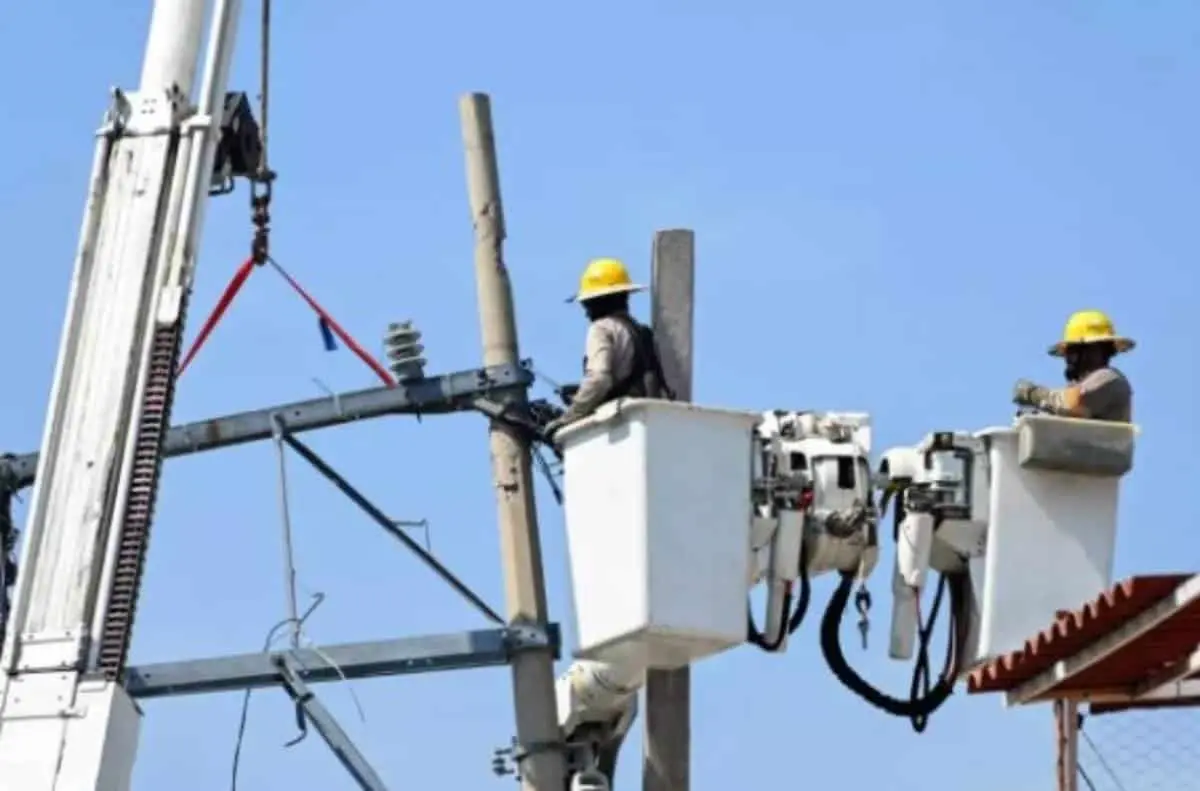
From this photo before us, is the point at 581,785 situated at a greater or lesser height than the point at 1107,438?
lesser

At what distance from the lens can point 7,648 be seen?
13.8 metres

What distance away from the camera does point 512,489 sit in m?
16.9

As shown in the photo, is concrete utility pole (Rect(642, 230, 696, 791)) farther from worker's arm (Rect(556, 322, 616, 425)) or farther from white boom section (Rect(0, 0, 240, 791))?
white boom section (Rect(0, 0, 240, 791))

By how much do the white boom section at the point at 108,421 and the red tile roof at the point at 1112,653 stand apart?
3784mm

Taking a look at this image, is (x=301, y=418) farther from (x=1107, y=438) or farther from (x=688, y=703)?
(x=1107, y=438)

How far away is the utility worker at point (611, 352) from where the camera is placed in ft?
51.7

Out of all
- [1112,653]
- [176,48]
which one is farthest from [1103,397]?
[176,48]

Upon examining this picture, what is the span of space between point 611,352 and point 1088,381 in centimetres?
231

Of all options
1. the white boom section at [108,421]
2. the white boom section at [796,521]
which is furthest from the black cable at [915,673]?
the white boom section at [108,421]

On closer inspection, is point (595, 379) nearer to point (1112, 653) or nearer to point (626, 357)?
point (626, 357)

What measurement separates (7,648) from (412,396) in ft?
12.3

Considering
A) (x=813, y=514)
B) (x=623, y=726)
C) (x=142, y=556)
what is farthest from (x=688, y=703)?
(x=142, y=556)

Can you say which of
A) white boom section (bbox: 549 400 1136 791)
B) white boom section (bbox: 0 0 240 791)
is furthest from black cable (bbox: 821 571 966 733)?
white boom section (bbox: 0 0 240 791)

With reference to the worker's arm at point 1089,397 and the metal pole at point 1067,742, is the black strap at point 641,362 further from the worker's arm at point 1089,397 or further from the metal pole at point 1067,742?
the metal pole at point 1067,742
